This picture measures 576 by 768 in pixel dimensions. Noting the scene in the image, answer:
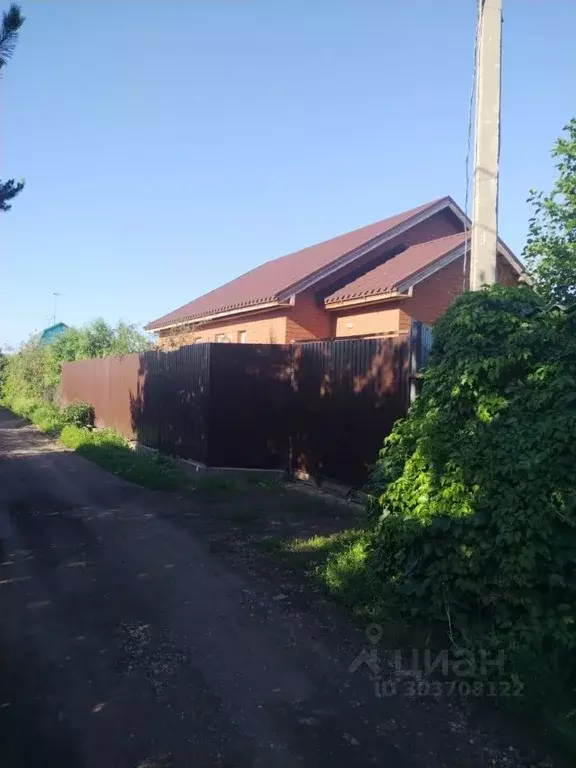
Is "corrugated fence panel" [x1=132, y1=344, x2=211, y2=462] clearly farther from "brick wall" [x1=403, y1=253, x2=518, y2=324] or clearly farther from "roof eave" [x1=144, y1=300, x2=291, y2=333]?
"brick wall" [x1=403, y1=253, x2=518, y2=324]

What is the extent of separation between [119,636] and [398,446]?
8.76 ft

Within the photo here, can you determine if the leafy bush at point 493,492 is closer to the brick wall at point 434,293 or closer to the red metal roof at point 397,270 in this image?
the red metal roof at point 397,270

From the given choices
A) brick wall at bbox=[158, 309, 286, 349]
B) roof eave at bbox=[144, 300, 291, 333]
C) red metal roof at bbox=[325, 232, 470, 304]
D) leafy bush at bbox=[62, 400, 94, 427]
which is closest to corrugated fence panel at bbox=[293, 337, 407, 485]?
red metal roof at bbox=[325, 232, 470, 304]

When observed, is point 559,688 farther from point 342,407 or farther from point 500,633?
point 342,407

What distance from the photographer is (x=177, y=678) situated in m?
3.86

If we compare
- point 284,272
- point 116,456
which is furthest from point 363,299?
point 116,456

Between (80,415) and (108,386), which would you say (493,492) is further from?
(80,415)

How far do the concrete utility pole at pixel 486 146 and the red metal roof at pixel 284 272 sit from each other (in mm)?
8517

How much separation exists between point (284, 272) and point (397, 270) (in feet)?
14.5

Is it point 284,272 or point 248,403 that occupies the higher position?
point 284,272

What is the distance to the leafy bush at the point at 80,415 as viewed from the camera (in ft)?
65.1

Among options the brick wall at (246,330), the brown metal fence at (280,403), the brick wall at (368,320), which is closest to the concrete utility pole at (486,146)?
the brown metal fence at (280,403)

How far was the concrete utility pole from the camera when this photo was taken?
20.7ft

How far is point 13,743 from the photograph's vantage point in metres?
3.18
